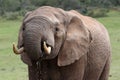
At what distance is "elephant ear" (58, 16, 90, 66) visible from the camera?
6.77 meters

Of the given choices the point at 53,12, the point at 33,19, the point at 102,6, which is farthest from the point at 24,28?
the point at 102,6

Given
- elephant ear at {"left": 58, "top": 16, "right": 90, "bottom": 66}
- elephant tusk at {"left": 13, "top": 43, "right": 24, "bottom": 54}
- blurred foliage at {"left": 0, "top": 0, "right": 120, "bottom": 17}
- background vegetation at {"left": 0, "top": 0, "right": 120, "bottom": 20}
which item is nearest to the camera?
elephant tusk at {"left": 13, "top": 43, "right": 24, "bottom": 54}

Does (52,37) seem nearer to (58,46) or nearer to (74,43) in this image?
(58,46)

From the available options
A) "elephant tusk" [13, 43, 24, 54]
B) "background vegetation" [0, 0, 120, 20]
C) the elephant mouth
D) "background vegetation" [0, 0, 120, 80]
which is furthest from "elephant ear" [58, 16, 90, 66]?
"background vegetation" [0, 0, 120, 20]

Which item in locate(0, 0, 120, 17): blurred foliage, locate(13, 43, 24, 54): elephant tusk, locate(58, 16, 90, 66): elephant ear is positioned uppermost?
locate(13, 43, 24, 54): elephant tusk

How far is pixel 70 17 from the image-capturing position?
702cm

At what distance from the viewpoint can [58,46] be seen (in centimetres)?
658

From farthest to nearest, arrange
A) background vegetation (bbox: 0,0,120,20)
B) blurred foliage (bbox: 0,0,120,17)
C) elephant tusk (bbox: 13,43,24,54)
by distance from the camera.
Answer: blurred foliage (bbox: 0,0,120,17), background vegetation (bbox: 0,0,120,20), elephant tusk (bbox: 13,43,24,54)

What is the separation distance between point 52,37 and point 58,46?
32 cm

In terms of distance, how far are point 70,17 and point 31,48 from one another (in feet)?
4.25

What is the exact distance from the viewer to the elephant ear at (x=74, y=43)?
677cm

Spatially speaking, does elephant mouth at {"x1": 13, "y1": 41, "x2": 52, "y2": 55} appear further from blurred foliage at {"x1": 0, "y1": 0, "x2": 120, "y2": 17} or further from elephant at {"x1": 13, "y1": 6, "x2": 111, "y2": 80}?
blurred foliage at {"x1": 0, "y1": 0, "x2": 120, "y2": 17}

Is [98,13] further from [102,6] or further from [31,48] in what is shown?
[31,48]

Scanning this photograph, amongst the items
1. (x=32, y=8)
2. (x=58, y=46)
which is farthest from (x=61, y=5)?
(x=58, y=46)
